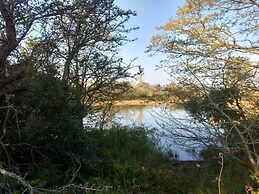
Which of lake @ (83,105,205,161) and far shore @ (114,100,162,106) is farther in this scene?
far shore @ (114,100,162,106)

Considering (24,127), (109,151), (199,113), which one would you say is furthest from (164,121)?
(24,127)

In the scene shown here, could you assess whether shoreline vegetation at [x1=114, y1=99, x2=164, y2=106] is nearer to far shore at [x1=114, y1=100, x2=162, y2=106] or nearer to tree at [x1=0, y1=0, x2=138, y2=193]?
far shore at [x1=114, y1=100, x2=162, y2=106]

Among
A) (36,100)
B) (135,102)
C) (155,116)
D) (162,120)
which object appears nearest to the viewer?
(36,100)

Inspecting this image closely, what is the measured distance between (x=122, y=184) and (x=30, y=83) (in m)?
2.65

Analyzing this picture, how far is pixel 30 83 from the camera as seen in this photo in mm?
5430

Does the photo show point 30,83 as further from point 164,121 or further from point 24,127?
point 164,121

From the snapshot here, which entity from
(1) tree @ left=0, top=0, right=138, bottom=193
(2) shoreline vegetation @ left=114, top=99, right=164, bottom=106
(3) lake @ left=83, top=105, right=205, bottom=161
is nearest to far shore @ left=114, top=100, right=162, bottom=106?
(2) shoreline vegetation @ left=114, top=99, right=164, bottom=106

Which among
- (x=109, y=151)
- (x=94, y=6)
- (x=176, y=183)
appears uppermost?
(x=94, y=6)

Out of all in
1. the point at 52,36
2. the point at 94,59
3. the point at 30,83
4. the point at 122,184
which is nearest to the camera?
the point at 30,83

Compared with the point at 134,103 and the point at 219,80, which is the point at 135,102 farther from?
the point at 219,80

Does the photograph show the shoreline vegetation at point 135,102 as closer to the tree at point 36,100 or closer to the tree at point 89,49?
the tree at point 89,49

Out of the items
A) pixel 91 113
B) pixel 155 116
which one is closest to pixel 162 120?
pixel 155 116

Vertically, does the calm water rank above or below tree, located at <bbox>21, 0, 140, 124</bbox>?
below

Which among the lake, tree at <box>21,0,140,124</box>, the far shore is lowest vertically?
the lake
